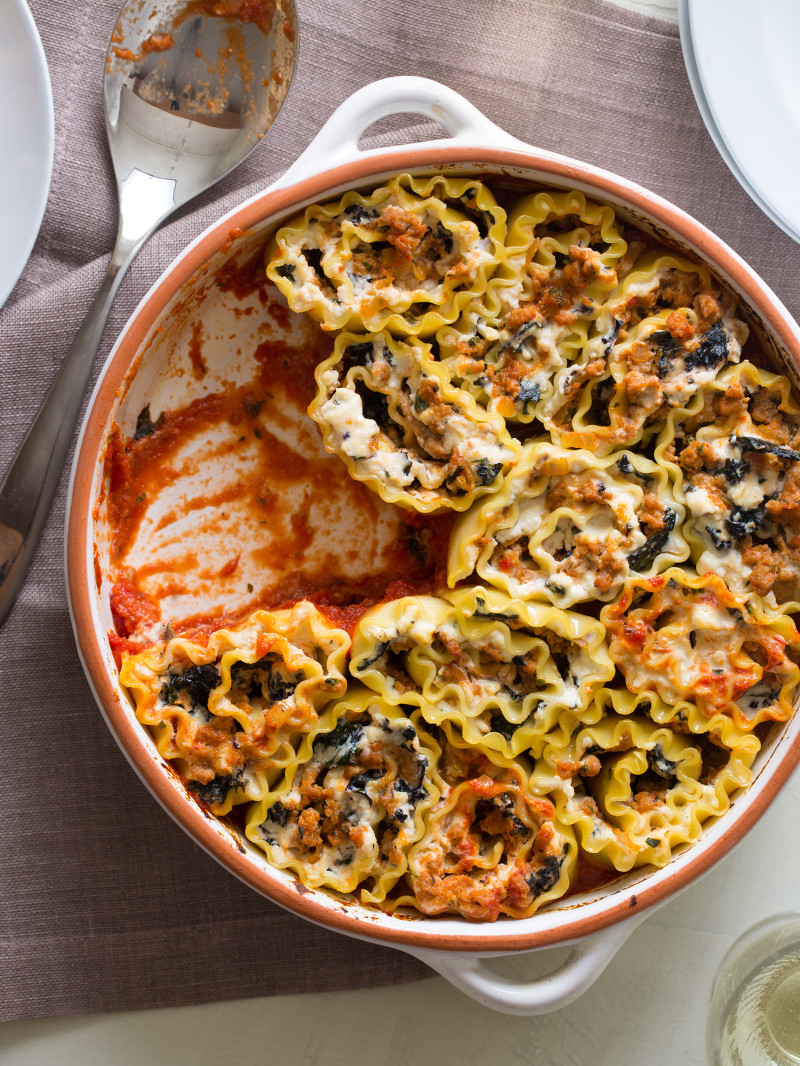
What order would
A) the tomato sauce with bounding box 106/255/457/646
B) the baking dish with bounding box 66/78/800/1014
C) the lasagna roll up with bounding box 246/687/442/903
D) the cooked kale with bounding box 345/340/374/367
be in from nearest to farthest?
the baking dish with bounding box 66/78/800/1014 < the lasagna roll up with bounding box 246/687/442/903 < the cooked kale with bounding box 345/340/374/367 < the tomato sauce with bounding box 106/255/457/646

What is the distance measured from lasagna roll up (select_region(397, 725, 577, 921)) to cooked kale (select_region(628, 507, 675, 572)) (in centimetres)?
55

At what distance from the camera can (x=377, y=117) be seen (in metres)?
2.11

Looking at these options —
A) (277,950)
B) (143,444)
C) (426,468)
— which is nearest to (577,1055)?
(277,950)

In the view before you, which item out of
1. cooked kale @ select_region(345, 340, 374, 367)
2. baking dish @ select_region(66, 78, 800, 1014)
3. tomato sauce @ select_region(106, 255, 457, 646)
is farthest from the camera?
tomato sauce @ select_region(106, 255, 457, 646)

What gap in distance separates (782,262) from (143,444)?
1.74 meters

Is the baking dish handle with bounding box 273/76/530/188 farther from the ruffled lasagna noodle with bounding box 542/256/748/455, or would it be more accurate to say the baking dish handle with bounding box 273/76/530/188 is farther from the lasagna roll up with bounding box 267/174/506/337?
the ruffled lasagna noodle with bounding box 542/256/748/455

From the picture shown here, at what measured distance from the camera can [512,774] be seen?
2.17 metres

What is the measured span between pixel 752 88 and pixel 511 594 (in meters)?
1.41

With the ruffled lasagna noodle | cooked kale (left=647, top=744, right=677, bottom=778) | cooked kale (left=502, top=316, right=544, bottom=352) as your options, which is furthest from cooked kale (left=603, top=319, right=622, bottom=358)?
cooked kale (left=647, top=744, right=677, bottom=778)

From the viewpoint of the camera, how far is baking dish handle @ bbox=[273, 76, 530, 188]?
204cm

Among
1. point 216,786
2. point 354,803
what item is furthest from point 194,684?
point 354,803

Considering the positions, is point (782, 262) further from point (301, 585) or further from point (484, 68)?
point (301, 585)

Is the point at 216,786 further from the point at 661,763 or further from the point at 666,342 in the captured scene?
the point at 666,342

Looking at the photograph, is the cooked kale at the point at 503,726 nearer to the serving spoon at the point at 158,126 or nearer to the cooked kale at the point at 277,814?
the cooked kale at the point at 277,814
